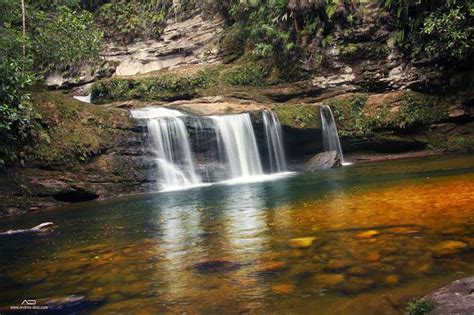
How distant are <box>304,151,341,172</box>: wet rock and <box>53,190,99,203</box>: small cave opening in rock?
27.2ft

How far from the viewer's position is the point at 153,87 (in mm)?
23172

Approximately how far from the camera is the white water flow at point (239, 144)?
677 inches

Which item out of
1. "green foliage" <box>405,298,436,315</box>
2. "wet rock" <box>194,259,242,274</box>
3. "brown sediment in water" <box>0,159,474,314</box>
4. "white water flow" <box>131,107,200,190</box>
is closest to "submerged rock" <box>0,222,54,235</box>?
"brown sediment in water" <box>0,159,474,314</box>

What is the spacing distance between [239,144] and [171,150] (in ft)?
9.36

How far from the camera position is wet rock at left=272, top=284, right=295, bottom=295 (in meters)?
3.85

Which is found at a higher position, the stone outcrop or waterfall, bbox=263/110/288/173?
the stone outcrop

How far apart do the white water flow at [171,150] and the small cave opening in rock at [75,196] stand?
261cm

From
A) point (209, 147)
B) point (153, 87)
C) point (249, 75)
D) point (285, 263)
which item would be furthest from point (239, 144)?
point (285, 263)

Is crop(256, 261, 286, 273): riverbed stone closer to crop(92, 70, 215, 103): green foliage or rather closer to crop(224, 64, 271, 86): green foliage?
crop(224, 64, 271, 86): green foliage

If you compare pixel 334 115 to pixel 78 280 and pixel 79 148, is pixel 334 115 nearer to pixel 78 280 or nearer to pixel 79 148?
pixel 79 148

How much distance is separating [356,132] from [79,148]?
11694mm

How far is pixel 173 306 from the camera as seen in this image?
3783 mm

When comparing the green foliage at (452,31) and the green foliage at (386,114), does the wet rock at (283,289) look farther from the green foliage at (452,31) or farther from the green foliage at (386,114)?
the green foliage at (386,114)

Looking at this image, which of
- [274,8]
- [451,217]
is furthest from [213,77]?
[451,217]
